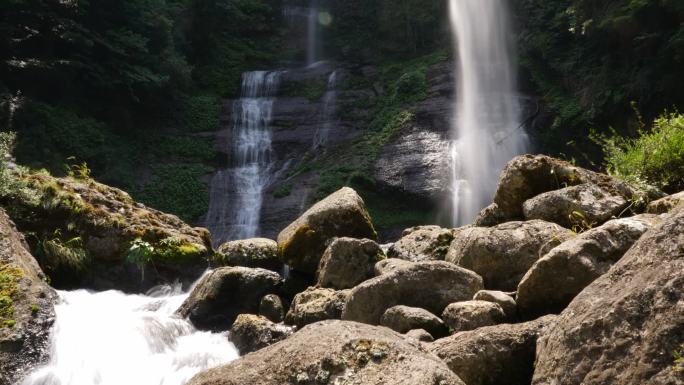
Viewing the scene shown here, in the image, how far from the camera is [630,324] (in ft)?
10.8

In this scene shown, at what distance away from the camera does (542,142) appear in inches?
882

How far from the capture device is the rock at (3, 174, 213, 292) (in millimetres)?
10570

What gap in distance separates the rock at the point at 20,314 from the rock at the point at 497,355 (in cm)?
440

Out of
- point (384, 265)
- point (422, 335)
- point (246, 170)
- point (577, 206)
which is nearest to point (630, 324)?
point (422, 335)

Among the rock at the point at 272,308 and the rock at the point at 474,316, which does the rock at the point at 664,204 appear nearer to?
the rock at the point at 474,316

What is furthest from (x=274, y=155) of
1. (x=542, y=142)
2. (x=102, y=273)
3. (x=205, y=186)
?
(x=102, y=273)

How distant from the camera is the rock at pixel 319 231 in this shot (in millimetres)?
Result: 9797

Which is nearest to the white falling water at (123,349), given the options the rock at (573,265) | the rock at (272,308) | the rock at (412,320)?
the rock at (272,308)

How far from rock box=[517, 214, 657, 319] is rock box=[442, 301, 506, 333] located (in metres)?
0.32

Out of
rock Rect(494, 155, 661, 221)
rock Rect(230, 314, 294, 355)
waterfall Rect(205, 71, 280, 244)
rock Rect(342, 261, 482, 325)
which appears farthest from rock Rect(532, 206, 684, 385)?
waterfall Rect(205, 71, 280, 244)

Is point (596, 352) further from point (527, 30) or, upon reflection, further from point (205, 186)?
point (527, 30)

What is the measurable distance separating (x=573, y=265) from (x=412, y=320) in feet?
4.80

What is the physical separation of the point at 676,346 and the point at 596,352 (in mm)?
454

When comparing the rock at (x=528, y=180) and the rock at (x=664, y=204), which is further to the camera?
the rock at (x=528, y=180)
